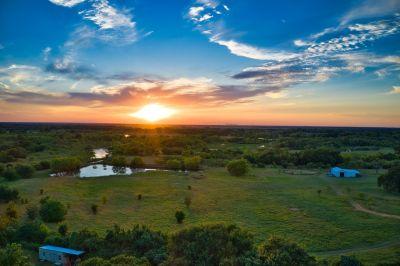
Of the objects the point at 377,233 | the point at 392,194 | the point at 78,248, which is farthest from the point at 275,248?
the point at 392,194

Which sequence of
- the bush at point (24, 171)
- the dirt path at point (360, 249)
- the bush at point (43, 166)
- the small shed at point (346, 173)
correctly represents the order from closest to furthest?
the dirt path at point (360, 249), the bush at point (24, 171), the small shed at point (346, 173), the bush at point (43, 166)

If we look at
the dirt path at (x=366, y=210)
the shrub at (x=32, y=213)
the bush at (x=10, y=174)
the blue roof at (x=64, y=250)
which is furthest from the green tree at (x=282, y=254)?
the bush at (x=10, y=174)

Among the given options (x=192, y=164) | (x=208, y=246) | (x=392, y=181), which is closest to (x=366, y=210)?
(x=392, y=181)

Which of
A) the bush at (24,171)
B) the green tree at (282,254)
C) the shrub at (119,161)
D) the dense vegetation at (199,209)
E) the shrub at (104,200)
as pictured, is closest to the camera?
the green tree at (282,254)

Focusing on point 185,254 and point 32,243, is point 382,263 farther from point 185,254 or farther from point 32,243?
point 32,243

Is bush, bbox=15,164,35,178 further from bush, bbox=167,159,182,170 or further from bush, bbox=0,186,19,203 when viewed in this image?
bush, bbox=167,159,182,170

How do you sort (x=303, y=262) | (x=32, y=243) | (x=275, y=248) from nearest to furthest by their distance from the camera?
(x=303, y=262), (x=275, y=248), (x=32, y=243)

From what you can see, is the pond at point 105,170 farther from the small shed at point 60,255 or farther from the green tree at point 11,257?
the green tree at point 11,257
